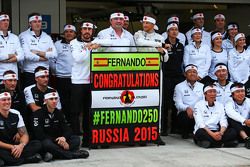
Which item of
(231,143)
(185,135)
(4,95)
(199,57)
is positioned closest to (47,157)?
(4,95)

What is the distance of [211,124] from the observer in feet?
26.8

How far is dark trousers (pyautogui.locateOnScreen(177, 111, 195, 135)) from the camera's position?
28.3 feet

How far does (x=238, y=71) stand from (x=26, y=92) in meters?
3.81

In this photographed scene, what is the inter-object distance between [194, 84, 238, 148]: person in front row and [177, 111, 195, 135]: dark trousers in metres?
0.39

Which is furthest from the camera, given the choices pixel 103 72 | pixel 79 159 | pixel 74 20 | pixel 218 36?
pixel 74 20

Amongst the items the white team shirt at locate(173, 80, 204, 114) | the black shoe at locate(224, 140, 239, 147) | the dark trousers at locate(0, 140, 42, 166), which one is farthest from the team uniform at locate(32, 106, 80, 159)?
the black shoe at locate(224, 140, 239, 147)

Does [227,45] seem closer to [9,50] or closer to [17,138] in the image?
[9,50]

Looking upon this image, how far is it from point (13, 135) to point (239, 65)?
4.26 m

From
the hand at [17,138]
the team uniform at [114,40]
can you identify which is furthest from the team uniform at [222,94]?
the hand at [17,138]

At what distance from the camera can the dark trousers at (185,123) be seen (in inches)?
339

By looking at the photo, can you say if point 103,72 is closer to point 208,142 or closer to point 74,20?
point 208,142

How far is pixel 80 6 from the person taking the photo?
13297 millimetres

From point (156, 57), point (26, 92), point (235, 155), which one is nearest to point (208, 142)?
point (235, 155)

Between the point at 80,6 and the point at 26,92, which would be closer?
the point at 26,92
